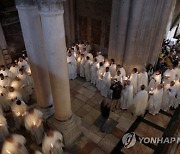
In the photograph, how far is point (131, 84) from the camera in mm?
7734

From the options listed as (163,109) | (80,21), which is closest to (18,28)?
(80,21)

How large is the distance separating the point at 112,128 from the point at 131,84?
2.17 metres

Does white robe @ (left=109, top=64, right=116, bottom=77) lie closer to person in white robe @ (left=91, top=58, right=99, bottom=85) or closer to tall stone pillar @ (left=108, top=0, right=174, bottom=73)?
person in white robe @ (left=91, top=58, right=99, bottom=85)

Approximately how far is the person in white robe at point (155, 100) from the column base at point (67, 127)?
298 centimetres

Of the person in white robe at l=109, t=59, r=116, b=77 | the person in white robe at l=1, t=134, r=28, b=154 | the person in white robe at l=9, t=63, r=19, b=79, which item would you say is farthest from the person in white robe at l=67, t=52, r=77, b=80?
the person in white robe at l=1, t=134, r=28, b=154

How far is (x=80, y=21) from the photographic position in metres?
12.1

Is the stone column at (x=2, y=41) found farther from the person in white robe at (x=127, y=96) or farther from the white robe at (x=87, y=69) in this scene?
the person in white robe at (x=127, y=96)

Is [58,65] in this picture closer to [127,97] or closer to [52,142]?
[52,142]

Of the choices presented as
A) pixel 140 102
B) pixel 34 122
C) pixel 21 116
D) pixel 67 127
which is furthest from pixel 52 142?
pixel 140 102

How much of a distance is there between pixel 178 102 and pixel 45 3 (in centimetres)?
629

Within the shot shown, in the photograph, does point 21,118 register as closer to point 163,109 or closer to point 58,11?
point 58,11

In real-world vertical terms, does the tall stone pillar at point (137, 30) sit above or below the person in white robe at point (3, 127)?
above

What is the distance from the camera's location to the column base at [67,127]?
5652 mm

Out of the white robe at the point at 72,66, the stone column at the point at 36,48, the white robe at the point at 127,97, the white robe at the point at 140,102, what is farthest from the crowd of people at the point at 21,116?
the white robe at the point at 140,102
